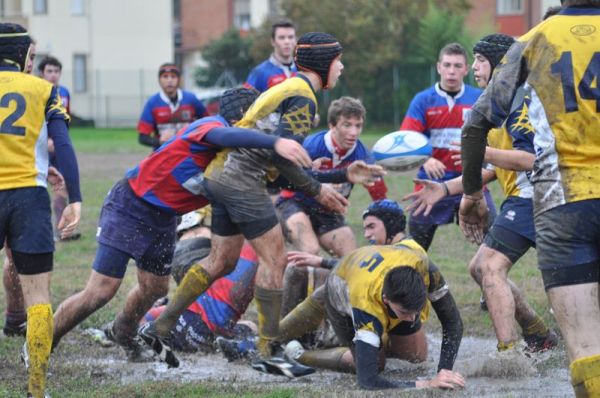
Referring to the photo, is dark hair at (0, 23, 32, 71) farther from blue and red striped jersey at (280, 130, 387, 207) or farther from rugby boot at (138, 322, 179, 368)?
blue and red striped jersey at (280, 130, 387, 207)

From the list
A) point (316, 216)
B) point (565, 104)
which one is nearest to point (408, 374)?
point (316, 216)

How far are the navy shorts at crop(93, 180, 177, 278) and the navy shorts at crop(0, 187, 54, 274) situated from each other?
1.19m

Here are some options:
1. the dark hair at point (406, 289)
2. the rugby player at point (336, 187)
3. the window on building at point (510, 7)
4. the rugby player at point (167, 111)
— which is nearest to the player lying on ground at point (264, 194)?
the dark hair at point (406, 289)

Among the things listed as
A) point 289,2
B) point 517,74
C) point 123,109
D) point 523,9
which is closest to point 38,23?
point 123,109

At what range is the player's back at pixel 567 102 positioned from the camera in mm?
4410

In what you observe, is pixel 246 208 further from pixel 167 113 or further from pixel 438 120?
pixel 167 113

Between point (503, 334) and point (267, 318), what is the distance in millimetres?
1492

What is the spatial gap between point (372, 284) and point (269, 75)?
603cm

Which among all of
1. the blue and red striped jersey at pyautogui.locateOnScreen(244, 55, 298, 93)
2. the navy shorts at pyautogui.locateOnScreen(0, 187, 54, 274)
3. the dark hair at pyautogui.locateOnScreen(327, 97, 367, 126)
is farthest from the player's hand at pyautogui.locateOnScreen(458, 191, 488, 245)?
the blue and red striped jersey at pyautogui.locateOnScreen(244, 55, 298, 93)

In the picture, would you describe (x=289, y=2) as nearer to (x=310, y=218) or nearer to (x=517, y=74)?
(x=310, y=218)

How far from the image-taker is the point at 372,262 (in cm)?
646

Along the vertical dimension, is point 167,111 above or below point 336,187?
above

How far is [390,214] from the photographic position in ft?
23.9

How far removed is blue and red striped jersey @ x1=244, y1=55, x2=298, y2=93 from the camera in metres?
12.0
